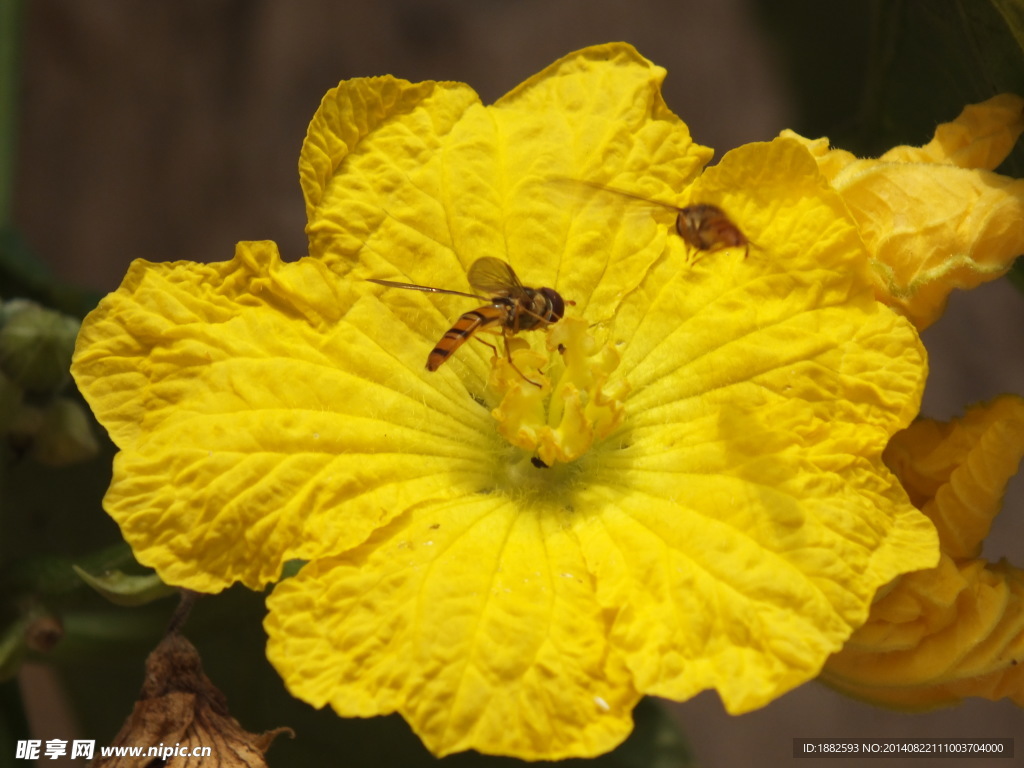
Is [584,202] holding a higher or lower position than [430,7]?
higher

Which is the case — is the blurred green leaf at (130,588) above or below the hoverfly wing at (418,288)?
below

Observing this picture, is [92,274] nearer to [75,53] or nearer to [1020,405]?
[75,53]

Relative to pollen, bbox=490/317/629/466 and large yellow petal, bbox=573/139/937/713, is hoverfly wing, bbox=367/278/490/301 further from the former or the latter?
large yellow petal, bbox=573/139/937/713

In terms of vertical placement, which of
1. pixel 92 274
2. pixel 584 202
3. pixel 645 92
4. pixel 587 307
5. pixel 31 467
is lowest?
pixel 92 274

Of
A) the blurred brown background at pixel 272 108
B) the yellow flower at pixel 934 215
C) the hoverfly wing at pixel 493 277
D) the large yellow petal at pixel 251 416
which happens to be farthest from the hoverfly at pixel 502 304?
the blurred brown background at pixel 272 108

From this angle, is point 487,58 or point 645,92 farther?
point 487,58

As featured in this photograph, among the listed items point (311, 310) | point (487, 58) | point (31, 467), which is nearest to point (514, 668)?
point (311, 310)

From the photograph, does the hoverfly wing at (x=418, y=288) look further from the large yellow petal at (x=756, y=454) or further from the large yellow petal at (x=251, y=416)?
the large yellow petal at (x=756, y=454)
